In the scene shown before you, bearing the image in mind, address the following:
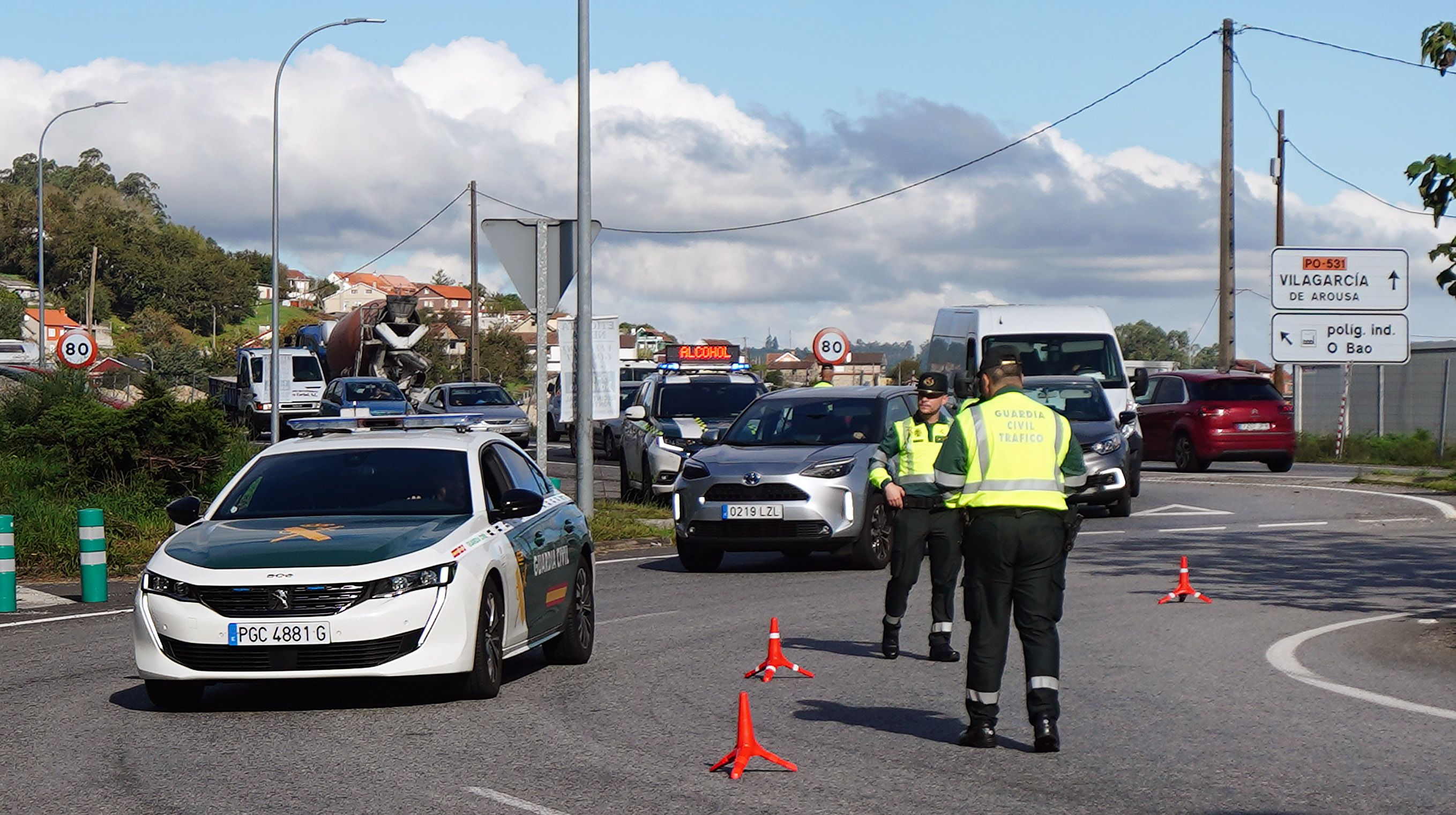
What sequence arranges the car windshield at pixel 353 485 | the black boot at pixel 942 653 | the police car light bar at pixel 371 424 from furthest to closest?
the police car light bar at pixel 371 424 → the black boot at pixel 942 653 → the car windshield at pixel 353 485

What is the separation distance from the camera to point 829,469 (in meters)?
15.9

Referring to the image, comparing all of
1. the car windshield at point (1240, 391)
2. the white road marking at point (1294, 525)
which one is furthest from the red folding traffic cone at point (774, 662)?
the car windshield at point (1240, 391)

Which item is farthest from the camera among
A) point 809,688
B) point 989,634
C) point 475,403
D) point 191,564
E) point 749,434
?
point 475,403

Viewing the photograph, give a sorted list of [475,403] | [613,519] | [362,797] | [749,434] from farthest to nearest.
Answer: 1. [475,403]
2. [613,519]
3. [749,434]
4. [362,797]

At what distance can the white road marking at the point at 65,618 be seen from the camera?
13.5 meters

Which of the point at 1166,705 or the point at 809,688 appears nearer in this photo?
the point at 1166,705

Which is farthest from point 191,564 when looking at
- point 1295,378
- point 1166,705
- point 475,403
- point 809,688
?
point 1295,378

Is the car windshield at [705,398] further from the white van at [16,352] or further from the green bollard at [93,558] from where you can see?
the white van at [16,352]

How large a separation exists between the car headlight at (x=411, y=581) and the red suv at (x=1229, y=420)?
22957 millimetres

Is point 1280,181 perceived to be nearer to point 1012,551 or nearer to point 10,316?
point 1012,551

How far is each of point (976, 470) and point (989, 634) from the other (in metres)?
0.72

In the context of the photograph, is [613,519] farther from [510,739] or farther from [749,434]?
[510,739]

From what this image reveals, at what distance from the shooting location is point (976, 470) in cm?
790

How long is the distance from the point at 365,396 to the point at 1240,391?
20.2 meters
